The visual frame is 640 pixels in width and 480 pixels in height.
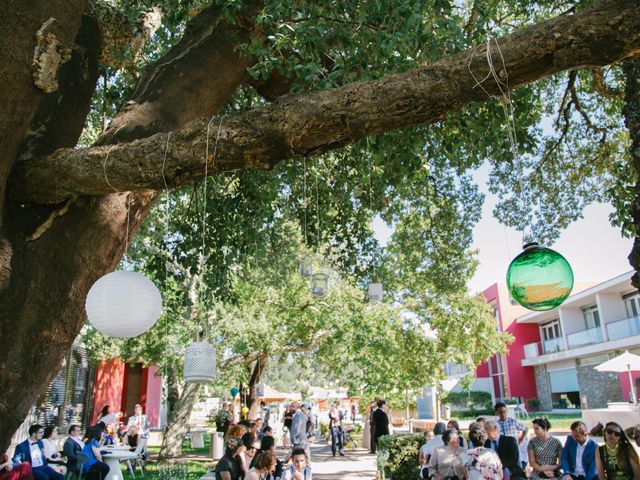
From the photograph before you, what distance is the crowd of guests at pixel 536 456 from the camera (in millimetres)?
5793

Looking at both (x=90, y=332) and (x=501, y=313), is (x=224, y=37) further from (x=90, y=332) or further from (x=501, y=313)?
(x=501, y=313)

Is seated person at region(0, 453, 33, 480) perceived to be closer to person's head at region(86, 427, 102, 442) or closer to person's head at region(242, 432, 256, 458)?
person's head at region(86, 427, 102, 442)

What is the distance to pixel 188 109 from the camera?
4.70m

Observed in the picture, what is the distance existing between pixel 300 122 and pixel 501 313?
3820cm

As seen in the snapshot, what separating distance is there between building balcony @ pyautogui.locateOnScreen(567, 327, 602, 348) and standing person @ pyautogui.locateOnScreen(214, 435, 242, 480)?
92.8 ft

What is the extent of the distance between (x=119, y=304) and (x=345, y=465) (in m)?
12.5

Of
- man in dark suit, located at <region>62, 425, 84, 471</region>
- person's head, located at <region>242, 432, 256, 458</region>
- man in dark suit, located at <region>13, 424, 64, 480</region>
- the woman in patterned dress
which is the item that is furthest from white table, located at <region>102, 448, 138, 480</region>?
the woman in patterned dress

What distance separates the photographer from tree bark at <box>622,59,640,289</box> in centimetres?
343

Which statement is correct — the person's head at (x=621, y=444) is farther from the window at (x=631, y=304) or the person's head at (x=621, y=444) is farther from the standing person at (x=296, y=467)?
the window at (x=631, y=304)

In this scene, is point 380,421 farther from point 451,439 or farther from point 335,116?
point 335,116

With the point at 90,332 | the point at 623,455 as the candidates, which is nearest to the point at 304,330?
the point at 90,332

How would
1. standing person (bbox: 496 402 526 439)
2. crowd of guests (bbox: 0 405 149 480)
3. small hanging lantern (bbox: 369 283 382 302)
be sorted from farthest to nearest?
small hanging lantern (bbox: 369 283 382 302) → standing person (bbox: 496 402 526 439) → crowd of guests (bbox: 0 405 149 480)

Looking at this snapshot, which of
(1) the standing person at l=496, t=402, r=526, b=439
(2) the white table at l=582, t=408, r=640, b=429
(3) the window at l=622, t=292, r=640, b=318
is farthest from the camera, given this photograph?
(3) the window at l=622, t=292, r=640, b=318

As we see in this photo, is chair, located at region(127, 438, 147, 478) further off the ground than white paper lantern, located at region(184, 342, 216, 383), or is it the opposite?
white paper lantern, located at region(184, 342, 216, 383)
